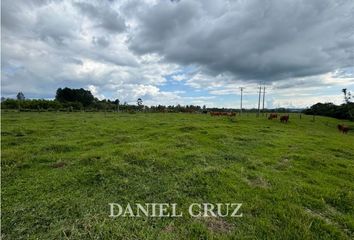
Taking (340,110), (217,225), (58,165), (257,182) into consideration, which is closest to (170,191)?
(217,225)

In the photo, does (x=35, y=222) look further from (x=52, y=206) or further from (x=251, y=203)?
(x=251, y=203)

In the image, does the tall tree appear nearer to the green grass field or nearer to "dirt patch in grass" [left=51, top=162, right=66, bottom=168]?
the green grass field

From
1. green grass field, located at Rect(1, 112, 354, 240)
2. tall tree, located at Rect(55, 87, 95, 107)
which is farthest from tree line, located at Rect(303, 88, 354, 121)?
tall tree, located at Rect(55, 87, 95, 107)

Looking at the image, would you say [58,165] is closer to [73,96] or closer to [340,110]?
[340,110]

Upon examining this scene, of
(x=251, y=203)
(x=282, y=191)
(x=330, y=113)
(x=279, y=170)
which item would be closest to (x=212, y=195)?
(x=251, y=203)

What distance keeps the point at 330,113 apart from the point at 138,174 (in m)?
61.6

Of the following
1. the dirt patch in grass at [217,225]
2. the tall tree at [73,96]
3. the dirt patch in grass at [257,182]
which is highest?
the tall tree at [73,96]

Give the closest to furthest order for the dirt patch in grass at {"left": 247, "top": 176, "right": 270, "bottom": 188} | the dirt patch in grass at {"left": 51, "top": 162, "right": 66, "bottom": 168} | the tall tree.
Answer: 1. the dirt patch in grass at {"left": 247, "top": 176, "right": 270, "bottom": 188}
2. the dirt patch in grass at {"left": 51, "top": 162, "right": 66, "bottom": 168}
3. the tall tree

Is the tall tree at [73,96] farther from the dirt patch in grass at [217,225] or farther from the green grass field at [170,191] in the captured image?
the dirt patch in grass at [217,225]

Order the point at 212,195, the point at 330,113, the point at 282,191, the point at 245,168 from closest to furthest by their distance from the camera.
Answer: the point at 212,195 → the point at 282,191 → the point at 245,168 → the point at 330,113

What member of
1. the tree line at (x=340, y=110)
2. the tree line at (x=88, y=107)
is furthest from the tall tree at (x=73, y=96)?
the tree line at (x=340, y=110)

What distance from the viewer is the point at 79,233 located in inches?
149

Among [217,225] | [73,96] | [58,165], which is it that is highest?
[73,96]

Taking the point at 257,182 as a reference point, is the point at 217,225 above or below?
below
